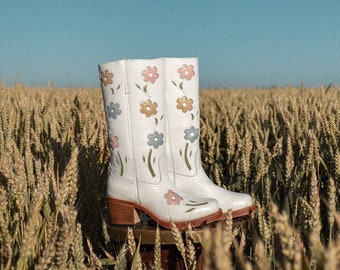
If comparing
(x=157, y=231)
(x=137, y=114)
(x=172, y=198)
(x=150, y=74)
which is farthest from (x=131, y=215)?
(x=157, y=231)

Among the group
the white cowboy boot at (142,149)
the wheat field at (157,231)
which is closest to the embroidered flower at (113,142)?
the white cowboy boot at (142,149)

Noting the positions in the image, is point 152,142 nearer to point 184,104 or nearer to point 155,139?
point 155,139

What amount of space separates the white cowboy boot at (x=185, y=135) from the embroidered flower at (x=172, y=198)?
12 centimetres

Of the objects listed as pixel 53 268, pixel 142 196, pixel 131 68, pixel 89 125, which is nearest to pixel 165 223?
pixel 142 196

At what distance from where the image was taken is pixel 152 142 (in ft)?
4.27

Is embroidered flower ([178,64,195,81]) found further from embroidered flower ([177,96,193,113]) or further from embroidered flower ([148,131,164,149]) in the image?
embroidered flower ([148,131,164,149])

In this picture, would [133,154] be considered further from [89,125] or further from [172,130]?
[89,125]

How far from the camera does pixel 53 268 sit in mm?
746

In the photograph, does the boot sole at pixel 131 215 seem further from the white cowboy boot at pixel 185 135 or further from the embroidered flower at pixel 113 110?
the embroidered flower at pixel 113 110

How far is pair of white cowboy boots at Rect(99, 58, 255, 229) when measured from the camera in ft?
4.20

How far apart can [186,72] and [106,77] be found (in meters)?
0.22

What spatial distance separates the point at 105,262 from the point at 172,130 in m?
0.42

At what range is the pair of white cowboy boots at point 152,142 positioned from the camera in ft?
4.20

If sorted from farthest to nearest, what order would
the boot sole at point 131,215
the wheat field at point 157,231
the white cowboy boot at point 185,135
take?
1. the white cowboy boot at point 185,135
2. the boot sole at point 131,215
3. the wheat field at point 157,231
